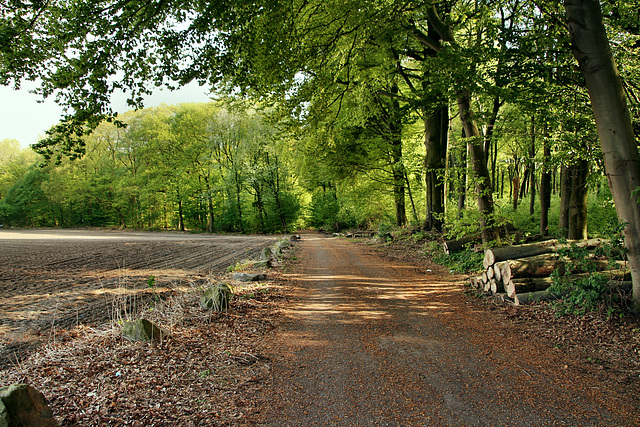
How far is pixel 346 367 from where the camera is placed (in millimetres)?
3750

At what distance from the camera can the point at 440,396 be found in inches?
123

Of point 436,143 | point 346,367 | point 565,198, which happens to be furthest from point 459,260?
point 346,367

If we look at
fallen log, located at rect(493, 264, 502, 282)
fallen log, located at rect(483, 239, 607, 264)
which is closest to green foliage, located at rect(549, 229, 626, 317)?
fallen log, located at rect(493, 264, 502, 282)

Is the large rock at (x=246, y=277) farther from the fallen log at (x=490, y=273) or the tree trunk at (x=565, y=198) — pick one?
the tree trunk at (x=565, y=198)

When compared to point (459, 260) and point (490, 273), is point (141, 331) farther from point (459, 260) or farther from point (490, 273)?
point (459, 260)

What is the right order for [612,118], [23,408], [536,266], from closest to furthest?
1. [23,408]
2. [612,118]
3. [536,266]

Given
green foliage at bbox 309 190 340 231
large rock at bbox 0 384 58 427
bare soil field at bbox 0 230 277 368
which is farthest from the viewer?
green foliage at bbox 309 190 340 231

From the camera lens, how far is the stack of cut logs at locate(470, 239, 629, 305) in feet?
18.1

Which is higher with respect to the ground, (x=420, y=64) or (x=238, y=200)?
(x=420, y=64)

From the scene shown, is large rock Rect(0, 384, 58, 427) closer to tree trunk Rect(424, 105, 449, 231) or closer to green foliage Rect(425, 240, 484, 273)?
green foliage Rect(425, 240, 484, 273)

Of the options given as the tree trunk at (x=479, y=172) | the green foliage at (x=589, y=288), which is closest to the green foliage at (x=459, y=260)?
the tree trunk at (x=479, y=172)

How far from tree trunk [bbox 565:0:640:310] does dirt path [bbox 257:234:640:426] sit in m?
2.14

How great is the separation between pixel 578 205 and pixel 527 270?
371cm

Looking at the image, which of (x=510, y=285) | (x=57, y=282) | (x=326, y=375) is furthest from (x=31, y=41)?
(x=510, y=285)
